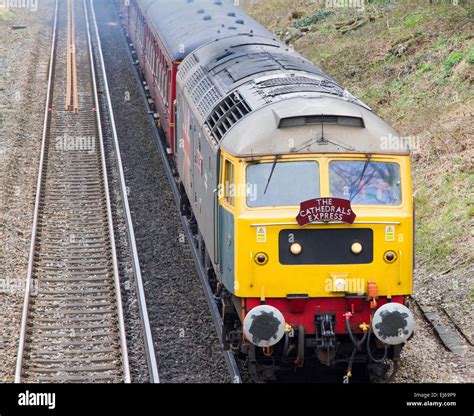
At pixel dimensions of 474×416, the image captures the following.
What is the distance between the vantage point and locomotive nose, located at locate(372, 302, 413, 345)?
11.1 meters

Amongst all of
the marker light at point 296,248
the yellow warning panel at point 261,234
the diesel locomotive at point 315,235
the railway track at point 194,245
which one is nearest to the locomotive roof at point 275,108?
the diesel locomotive at point 315,235

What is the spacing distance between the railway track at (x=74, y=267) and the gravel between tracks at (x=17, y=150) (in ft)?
0.80

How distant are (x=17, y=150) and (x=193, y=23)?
5.94 metres

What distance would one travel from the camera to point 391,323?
11.1 m

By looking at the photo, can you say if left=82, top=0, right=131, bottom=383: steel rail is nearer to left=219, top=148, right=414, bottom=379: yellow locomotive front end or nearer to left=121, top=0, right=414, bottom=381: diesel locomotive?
left=121, top=0, right=414, bottom=381: diesel locomotive

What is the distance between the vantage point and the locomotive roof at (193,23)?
62.9 ft

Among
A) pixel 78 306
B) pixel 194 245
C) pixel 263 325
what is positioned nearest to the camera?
pixel 263 325

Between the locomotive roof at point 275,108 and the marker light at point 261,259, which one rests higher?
the locomotive roof at point 275,108

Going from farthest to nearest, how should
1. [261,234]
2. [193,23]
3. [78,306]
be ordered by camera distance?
1. [193,23]
2. [78,306]
3. [261,234]

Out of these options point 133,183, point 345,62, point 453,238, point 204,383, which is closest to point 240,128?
point 204,383

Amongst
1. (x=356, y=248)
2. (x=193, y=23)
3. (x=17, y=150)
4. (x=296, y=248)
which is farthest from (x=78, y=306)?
(x=17, y=150)

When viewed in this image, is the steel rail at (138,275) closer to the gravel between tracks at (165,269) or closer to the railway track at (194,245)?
the gravel between tracks at (165,269)

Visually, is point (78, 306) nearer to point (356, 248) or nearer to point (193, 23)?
point (356, 248)

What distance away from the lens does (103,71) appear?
33000mm
